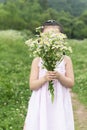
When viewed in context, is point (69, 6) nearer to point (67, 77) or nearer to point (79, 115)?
point (79, 115)

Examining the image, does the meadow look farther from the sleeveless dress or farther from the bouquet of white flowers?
the bouquet of white flowers

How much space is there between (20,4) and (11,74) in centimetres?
6961

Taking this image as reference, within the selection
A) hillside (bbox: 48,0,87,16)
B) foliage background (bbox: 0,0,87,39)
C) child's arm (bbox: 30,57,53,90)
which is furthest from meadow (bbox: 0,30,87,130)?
hillside (bbox: 48,0,87,16)

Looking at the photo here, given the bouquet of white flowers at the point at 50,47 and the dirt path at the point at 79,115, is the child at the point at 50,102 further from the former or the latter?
the dirt path at the point at 79,115

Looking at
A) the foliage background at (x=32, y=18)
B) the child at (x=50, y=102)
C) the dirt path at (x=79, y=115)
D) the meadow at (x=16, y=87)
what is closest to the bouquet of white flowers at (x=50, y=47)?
the child at (x=50, y=102)

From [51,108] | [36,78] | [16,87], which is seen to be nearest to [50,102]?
[51,108]

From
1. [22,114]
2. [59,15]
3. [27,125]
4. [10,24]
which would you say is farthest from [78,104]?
[59,15]

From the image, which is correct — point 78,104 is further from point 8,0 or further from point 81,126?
point 8,0

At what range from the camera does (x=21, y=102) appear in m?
10.5

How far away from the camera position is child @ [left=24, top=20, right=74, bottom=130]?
17.9 ft

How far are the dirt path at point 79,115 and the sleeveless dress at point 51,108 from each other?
3621 mm

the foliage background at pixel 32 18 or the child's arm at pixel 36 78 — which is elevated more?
the foliage background at pixel 32 18

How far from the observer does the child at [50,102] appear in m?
5.46

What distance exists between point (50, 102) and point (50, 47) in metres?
0.72
